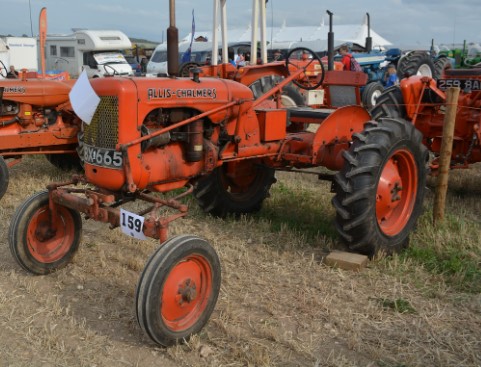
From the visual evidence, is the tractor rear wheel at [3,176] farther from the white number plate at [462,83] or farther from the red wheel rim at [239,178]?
the white number plate at [462,83]

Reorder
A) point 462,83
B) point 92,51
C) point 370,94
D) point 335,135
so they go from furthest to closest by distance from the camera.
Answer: point 92,51 < point 370,94 < point 462,83 < point 335,135

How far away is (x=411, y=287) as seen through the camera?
376 cm

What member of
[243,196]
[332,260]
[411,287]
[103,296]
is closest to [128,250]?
[103,296]

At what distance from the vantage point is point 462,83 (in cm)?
579

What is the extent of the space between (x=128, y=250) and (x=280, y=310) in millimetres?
1574

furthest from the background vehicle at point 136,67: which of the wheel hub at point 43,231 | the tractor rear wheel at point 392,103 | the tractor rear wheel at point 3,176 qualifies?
the wheel hub at point 43,231

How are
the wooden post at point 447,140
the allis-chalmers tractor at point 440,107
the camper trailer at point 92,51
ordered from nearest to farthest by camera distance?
the wooden post at point 447,140 < the allis-chalmers tractor at point 440,107 < the camper trailer at point 92,51

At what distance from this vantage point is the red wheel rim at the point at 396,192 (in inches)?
169

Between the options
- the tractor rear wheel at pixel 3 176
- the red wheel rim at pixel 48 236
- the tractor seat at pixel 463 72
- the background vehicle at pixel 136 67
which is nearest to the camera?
the red wheel rim at pixel 48 236

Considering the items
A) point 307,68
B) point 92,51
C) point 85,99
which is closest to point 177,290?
point 85,99

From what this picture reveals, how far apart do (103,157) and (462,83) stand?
13.2 ft

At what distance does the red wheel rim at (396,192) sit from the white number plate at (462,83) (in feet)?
5.69

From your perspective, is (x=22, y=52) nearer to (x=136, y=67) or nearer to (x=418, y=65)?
(x=136, y=67)

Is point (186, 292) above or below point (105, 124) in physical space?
below
